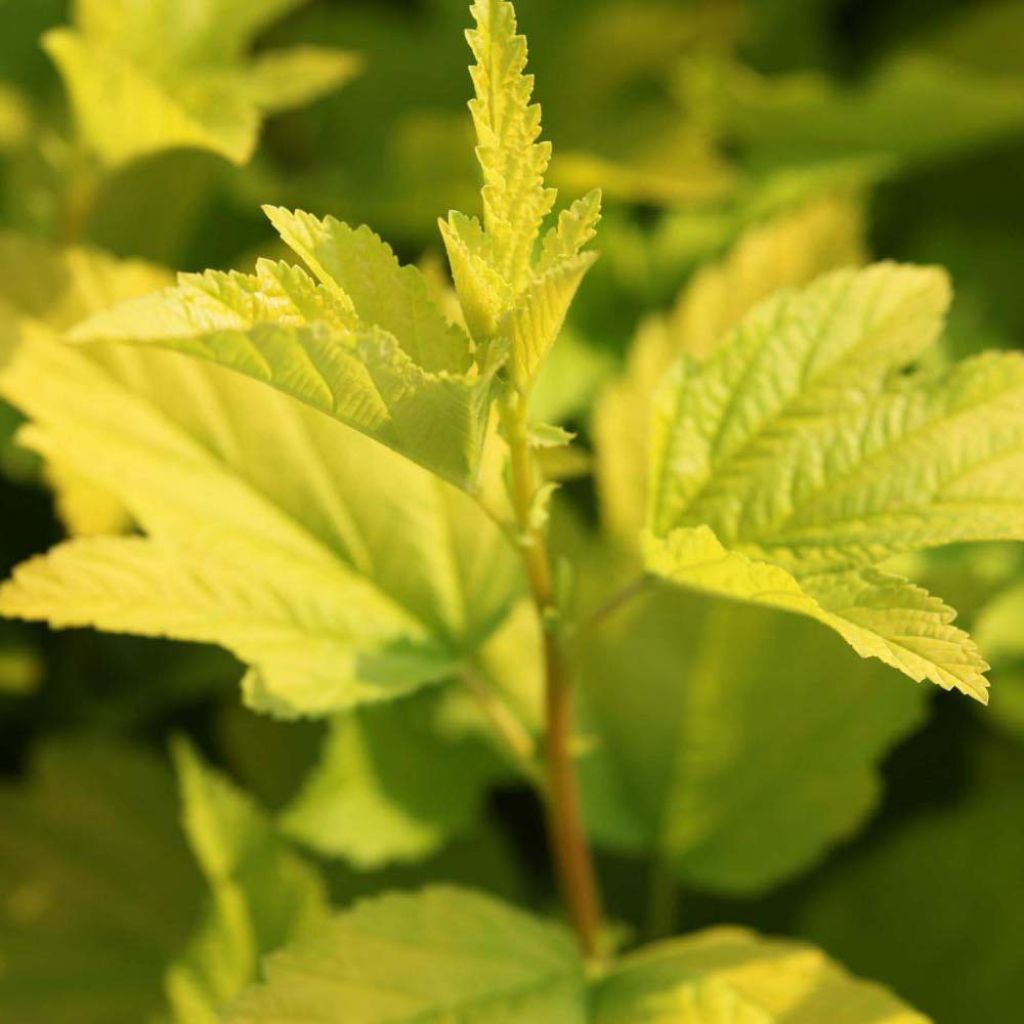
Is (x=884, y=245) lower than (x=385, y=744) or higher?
higher

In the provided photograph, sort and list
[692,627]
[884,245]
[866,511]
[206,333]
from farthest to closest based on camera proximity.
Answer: [884,245]
[692,627]
[866,511]
[206,333]

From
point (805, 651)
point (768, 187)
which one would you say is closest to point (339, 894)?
point (805, 651)

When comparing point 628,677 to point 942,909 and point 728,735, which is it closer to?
point 728,735

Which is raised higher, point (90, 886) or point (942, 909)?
point (90, 886)

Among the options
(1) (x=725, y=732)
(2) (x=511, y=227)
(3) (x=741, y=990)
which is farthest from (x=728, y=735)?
(2) (x=511, y=227)

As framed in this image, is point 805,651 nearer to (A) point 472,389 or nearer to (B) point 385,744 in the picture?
(B) point 385,744

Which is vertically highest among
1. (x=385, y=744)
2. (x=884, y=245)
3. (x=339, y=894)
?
(x=884, y=245)

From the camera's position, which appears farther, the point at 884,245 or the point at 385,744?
the point at 884,245

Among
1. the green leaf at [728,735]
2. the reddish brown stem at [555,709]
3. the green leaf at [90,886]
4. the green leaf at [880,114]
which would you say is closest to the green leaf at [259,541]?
the reddish brown stem at [555,709]
